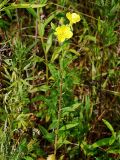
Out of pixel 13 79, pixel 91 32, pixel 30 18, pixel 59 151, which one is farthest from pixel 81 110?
pixel 30 18

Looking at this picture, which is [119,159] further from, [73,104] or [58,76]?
[58,76]

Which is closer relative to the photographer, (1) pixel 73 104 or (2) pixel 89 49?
(1) pixel 73 104

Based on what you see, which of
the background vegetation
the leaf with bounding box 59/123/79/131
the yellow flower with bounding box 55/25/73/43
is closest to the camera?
the yellow flower with bounding box 55/25/73/43

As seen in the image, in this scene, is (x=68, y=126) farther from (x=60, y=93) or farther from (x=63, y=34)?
(x=63, y=34)

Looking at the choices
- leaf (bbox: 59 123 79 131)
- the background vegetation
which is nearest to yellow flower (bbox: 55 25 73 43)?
the background vegetation

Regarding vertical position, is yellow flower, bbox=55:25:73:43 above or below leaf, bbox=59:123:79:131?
above

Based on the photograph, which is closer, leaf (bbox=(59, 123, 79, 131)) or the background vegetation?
the background vegetation

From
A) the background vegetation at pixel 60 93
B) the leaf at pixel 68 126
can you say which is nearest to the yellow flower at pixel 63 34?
the background vegetation at pixel 60 93

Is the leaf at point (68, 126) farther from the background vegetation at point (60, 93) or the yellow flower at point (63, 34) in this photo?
the yellow flower at point (63, 34)

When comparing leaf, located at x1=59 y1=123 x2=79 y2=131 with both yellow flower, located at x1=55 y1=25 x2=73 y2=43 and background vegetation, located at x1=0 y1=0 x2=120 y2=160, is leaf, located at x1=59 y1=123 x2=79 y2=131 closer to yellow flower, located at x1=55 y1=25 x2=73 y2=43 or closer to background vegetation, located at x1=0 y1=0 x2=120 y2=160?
background vegetation, located at x1=0 y1=0 x2=120 y2=160
